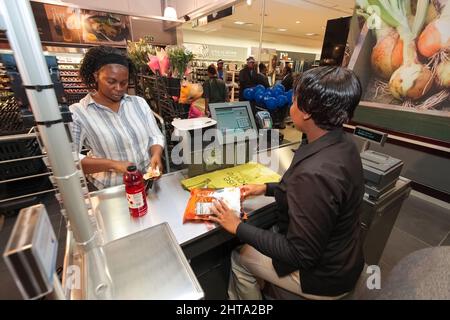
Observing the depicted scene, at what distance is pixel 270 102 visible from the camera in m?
1.78

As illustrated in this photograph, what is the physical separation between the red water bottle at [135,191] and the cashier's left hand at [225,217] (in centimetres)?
32

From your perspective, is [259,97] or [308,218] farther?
[259,97]

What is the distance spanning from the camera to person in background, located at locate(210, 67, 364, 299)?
0.77 meters

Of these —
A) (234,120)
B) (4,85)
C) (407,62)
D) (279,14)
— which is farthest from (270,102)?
(279,14)

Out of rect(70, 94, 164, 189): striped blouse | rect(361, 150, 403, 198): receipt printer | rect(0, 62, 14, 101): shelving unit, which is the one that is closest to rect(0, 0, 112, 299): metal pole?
rect(70, 94, 164, 189): striped blouse

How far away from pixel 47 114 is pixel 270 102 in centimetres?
152

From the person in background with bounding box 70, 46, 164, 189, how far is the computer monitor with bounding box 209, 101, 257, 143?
453 millimetres

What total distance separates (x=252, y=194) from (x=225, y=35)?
9.50 meters

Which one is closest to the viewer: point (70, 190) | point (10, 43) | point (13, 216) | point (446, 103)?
point (10, 43)

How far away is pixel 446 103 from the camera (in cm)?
232

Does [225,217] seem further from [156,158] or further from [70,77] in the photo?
[70,77]

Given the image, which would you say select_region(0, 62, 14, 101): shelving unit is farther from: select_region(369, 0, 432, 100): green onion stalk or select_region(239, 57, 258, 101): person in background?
select_region(369, 0, 432, 100): green onion stalk
